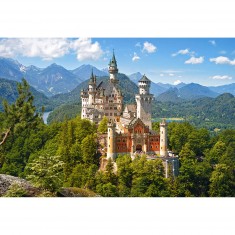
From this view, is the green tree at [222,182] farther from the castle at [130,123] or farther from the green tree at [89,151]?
the green tree at [89,151]

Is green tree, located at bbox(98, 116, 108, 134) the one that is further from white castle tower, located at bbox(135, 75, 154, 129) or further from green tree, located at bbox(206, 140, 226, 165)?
green tree, located at bbox(206, 140, 226, 165)

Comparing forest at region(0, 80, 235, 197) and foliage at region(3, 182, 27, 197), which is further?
forest at region(0, 80, 235, 197)

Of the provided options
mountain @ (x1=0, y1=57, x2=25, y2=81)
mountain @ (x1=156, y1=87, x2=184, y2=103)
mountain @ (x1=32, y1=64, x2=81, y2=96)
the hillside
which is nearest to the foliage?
mountain @ (x1=0, y1=57, x2=25, y2=81)

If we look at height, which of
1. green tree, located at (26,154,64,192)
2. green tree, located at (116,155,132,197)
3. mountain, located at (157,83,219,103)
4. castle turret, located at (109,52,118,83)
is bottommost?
green tree, located at (116,155,132,197)

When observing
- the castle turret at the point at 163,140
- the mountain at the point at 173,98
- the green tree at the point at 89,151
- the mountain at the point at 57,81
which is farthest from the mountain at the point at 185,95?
the green tree at the point at 89,151

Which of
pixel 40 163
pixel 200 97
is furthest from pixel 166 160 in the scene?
pixel 200 97

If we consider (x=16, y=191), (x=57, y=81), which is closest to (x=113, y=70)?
(x=16, y=191)

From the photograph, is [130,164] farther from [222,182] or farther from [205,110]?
[205,110]

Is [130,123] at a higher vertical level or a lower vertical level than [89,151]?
higher
